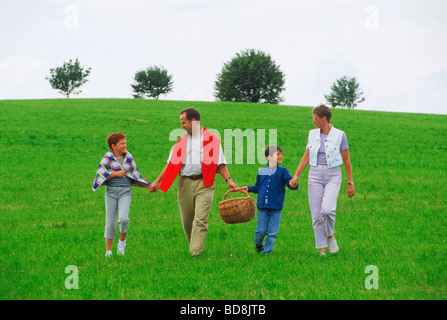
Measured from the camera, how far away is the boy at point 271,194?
8727 mm

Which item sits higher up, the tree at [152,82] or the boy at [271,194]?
the tree at [152,82]

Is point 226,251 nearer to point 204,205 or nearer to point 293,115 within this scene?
point 204,205

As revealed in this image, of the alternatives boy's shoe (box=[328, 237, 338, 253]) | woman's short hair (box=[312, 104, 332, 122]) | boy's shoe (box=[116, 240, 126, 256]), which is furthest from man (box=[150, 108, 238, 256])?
boy's shoe (box=[328, 237, 338, 253])

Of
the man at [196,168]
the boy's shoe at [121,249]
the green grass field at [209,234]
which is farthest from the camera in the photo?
the boy's shoe at [121,249]

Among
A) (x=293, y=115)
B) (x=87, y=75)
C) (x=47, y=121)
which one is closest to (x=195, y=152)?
(x=47, y=121)

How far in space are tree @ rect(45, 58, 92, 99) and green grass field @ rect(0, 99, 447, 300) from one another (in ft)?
155

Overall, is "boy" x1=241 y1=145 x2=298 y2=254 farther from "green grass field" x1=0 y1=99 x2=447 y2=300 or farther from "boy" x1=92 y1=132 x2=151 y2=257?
"boy" x1=92 y1=132 x2=151 y2=257

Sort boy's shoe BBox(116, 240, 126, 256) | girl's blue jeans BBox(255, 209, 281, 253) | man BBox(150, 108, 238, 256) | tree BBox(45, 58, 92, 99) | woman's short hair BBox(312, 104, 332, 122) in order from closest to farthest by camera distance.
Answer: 1. woman's short hair BBox(312, 104, 332, 122)
2. man BBox(150, 108, 238, 256)
3. girl's blue jeans BBox(255, 209, 281, 253)
4. boy's shoe BBox(116, 240, 126, 256)
5. tree BBox(45, 58, 92, 99)

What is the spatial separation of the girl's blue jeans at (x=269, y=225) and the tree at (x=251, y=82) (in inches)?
2836

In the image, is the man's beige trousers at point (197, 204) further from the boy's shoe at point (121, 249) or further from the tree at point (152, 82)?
the tree at point (152, 82)

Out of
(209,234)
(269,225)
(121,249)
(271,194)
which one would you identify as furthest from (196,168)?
(209,234)

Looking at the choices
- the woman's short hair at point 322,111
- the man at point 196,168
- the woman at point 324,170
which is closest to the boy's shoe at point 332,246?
the woman at point 324,170

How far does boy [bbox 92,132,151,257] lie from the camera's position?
871 cm
